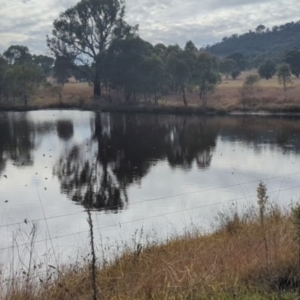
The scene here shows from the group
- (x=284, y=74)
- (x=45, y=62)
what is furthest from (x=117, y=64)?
(x=45, y=62)

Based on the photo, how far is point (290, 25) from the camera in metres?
133

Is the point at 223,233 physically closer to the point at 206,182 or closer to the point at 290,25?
the point at 206,182

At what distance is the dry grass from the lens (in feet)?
14.6

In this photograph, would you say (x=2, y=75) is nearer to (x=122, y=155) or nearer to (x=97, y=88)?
(x=97, y=88)

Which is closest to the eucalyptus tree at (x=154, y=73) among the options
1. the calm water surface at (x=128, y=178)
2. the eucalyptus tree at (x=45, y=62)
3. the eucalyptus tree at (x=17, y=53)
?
the calm water surface at (x=128, y=178)

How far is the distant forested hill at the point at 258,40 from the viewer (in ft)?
412

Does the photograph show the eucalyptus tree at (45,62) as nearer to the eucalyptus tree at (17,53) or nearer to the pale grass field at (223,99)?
the eucalyptus tree at (17,53)

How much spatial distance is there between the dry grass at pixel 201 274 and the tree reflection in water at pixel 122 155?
7.96 ft

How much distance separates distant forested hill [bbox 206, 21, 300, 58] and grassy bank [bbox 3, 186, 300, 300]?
392 ft

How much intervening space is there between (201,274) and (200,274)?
0.01 metres

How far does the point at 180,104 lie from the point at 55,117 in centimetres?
1146

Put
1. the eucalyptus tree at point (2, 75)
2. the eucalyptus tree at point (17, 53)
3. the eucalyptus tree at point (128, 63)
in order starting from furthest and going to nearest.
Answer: the eucalyptus tree at point (17, 53) < the eucalyptus tree at point (2, 75) < the eucalyptus tree at point (128, 63)

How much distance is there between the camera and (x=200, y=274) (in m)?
4.92

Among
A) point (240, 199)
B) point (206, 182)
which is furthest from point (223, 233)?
point (206, 182)
